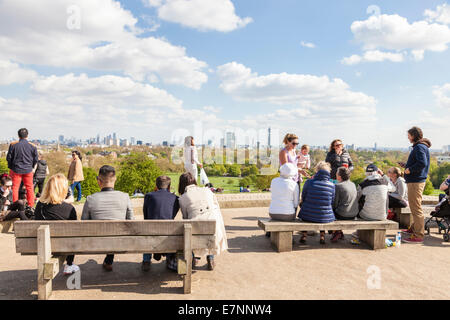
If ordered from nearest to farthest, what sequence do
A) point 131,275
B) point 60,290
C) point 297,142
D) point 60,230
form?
point 60,230, point 60,290, point 131,275, point 297,142

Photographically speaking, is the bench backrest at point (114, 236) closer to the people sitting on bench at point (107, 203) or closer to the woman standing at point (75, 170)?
the people sitting on bench at point (107, 203)

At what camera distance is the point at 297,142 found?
6809 mm

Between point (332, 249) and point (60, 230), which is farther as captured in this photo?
point (332, 249)

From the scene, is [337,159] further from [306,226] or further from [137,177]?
[137,177]

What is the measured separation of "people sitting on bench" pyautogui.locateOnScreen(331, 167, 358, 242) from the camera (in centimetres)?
557

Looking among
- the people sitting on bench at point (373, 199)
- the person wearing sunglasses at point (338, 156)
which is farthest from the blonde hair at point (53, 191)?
the person wearing sunglasses at point (338, 156)

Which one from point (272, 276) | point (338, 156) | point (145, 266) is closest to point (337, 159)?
point (338, 156)

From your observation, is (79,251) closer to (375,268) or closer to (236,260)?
(236,260)

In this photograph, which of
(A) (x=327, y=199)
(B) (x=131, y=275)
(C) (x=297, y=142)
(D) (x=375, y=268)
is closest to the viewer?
(B) (x=131, y=275)

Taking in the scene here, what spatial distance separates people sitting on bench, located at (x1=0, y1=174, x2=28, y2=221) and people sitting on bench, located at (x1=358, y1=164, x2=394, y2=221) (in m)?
6.35

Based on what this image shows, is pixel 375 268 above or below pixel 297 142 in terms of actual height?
below

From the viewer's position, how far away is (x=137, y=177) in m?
36.1

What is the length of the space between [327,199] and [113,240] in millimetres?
3254
